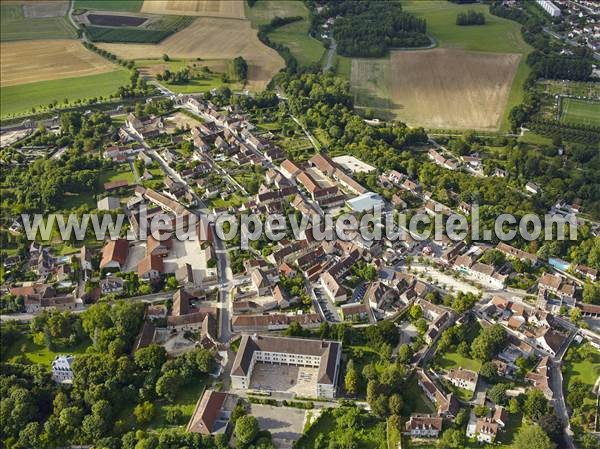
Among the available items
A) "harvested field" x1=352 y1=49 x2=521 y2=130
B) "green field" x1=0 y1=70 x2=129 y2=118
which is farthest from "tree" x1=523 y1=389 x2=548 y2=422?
"green field" x1=0 y1=70 x2=129 y2=118

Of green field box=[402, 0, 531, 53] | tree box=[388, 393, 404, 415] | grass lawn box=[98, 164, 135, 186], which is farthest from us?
green field box=[402, 0, 531, 53]

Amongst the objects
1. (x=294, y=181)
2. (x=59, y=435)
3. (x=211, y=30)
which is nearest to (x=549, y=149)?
(x=294, y=181)

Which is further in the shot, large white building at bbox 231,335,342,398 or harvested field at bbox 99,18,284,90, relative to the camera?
harvested field at bbox 99,18,284,90

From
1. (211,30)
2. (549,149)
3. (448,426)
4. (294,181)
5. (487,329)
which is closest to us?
(448,426)

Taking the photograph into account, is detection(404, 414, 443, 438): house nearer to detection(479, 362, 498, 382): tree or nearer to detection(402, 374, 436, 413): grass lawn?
detection(402, 374, 436, 413): grass lawn

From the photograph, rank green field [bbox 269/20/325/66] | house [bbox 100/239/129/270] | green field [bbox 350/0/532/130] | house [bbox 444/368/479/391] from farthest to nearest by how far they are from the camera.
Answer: green field [bbox 269/20/325/66] < green field [bbox 350/0/532/130] < house [bbox 100/239/129/270] < house [bbox 444/368/479/391]

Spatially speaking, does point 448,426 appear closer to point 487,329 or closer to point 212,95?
point 487,329

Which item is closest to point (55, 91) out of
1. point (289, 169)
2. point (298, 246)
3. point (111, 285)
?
point (289, 169)
